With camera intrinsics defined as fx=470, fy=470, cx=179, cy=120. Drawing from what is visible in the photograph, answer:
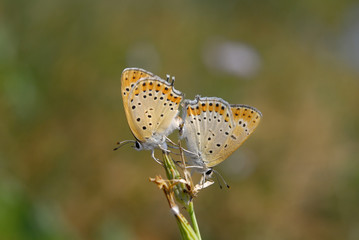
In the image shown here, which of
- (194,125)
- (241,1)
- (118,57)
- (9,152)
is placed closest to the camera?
(194,125)

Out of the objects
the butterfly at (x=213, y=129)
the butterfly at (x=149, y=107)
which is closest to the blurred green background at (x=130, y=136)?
the butterfly at (x=149, y=107)

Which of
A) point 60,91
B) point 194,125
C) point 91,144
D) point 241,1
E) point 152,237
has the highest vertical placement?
point 241,1

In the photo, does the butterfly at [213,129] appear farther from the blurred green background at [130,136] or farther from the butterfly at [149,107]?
the blurred green background at [130,136]

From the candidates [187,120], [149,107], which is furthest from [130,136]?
[187,120]

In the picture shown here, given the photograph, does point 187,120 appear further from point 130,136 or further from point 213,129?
point 130,136

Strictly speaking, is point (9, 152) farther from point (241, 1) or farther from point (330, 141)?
point (241, 1)

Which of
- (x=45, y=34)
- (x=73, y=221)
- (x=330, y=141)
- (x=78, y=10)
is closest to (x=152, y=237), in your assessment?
(x=73, y=221)
